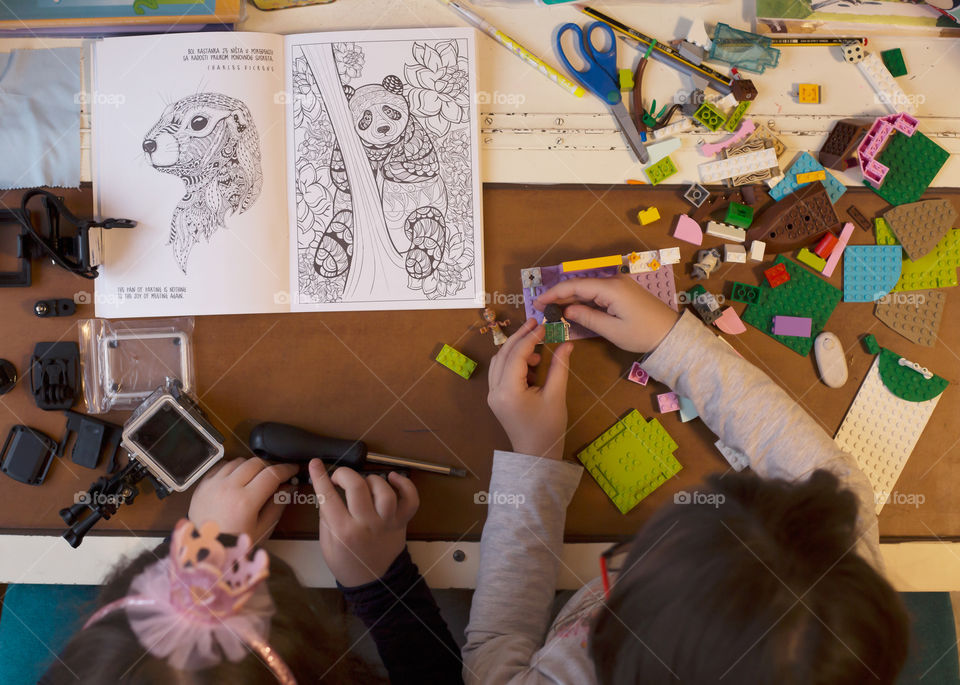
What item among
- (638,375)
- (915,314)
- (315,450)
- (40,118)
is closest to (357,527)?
(315,450)

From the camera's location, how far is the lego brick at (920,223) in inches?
37.9

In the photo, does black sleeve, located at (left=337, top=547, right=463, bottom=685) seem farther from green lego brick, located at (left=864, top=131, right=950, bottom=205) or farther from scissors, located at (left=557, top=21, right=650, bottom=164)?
green lego brick, located at (left=864, top=131, right=950, bottom=205)

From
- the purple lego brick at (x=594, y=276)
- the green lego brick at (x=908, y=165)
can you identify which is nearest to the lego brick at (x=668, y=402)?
the purple lego brick at (x=594, y=276)

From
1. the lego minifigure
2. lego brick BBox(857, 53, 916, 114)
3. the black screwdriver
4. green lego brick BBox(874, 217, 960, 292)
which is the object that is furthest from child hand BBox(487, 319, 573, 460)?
lego brick BBox(857, 53, 916, 114)

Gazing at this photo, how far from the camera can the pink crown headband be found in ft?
2.19

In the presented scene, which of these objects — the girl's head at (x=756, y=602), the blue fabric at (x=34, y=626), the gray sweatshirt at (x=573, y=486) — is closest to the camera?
the girl's head at (x=756, y=602)

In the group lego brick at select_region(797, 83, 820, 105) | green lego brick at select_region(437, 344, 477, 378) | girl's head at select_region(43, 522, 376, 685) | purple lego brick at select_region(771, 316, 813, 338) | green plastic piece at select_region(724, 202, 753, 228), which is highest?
lego brick at select_region(797, 83, 820, 105)

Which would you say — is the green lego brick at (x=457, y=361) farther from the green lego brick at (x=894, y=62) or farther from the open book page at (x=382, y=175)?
the green lego brick at (x=894, y=62)

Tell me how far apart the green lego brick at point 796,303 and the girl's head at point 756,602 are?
29 cm

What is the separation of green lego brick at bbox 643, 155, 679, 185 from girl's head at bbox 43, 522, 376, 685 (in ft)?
2.66

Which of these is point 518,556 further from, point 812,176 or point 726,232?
point 812,176

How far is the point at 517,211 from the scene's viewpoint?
98 cm

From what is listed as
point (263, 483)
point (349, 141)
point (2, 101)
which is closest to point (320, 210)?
point (349, 141)

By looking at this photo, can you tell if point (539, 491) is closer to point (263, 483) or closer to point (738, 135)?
point (263, 483)
